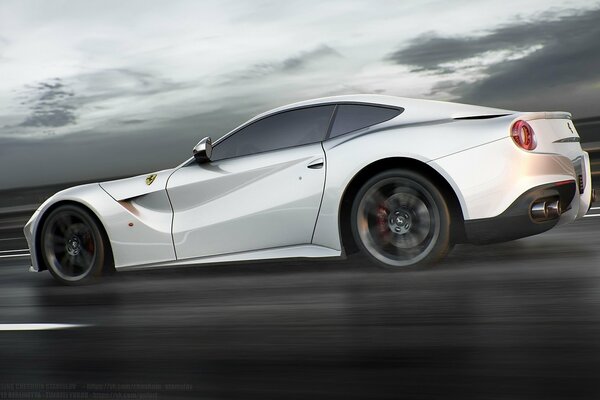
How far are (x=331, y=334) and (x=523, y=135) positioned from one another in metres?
2.06

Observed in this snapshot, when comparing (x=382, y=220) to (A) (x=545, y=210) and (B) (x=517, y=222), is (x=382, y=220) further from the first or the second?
(A) (x=545, y=210)

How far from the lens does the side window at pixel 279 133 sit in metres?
5.38

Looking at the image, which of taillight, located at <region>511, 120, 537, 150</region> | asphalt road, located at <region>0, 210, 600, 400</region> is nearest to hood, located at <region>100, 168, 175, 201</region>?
asphalt road, located at <region>0, 210, 600, 400</region>

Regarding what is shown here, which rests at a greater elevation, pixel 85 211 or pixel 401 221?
pixel 85 211

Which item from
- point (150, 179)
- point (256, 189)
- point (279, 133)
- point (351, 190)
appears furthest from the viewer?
point (150, 179)

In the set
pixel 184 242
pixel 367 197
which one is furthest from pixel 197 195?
pixel 367 197

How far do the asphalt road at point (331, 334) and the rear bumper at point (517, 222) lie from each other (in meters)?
0.25

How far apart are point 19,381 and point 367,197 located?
8.56 feet

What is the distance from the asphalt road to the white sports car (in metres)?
0.28

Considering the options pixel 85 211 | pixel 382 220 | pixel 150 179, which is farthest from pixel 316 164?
pixel 85 211

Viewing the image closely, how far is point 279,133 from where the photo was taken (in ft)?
18.0

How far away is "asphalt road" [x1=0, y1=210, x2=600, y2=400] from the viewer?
2756 millimetres

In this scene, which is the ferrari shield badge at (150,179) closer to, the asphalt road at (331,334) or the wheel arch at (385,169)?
the asphalt road at (331,334)

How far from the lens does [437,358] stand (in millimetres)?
2961
